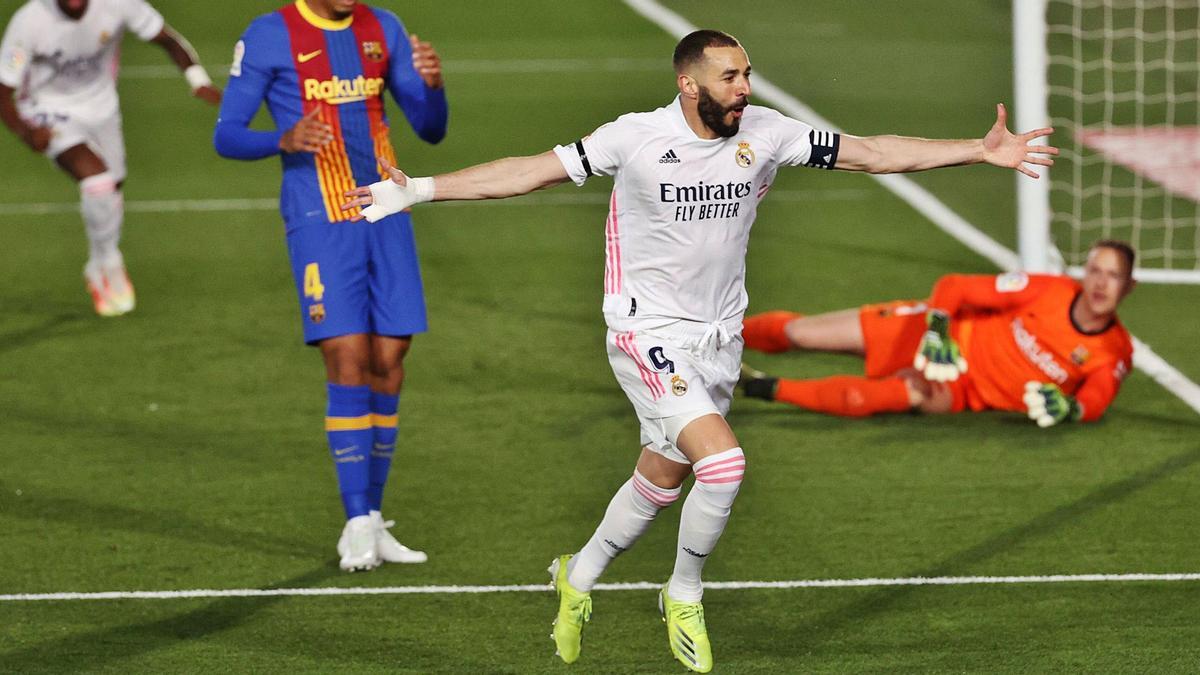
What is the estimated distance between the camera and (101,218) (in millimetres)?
12188

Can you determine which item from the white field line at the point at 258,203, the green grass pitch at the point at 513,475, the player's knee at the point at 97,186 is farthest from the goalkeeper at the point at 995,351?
the white field line at the point at 258,203

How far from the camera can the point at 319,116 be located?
25.2 ft

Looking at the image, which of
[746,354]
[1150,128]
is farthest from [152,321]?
[1150,128]

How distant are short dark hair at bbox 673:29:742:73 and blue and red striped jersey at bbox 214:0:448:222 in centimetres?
164

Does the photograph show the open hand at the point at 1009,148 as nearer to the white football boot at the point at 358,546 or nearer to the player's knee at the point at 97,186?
the white football boot at the point at 358,546

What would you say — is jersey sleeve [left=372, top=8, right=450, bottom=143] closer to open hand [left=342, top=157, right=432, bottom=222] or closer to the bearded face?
open hand [left=342, top=157, right=432, bottom=222]

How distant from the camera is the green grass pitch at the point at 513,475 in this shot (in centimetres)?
714

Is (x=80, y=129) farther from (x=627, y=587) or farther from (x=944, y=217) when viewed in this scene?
(x=944, y=217)

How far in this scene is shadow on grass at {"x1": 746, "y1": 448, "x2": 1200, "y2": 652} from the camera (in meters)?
7.20

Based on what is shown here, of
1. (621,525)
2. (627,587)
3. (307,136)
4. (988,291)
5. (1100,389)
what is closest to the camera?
(621,525)

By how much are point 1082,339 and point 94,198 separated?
5913mm

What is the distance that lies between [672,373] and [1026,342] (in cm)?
361

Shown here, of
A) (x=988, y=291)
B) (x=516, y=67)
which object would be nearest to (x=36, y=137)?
(x=988, y=291)

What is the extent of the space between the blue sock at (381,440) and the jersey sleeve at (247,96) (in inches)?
43.2
